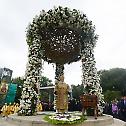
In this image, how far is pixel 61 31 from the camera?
14094 mm

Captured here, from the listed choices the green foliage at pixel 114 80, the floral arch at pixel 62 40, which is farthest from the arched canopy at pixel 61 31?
the green foliage at pixel 114 80

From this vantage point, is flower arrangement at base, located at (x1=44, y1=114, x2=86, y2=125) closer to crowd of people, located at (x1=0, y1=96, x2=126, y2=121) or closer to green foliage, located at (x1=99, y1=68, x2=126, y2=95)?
crowd of people, located at (x1=0, y1=96, x2=126, y2=121)

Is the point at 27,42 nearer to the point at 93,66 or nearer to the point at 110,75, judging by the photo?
the point at 93,66

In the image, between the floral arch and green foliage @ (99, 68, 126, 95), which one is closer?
the floral arch

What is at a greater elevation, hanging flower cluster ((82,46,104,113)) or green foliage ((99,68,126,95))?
green foliage ((99,68,126,95))

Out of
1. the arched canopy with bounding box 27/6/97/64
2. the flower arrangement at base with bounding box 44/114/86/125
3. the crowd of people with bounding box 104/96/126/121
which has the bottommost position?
the flower arrangement at base with bounding box 44/114/86/125

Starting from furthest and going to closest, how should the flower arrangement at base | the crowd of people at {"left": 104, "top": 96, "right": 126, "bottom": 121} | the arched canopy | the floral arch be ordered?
the crowd of people at {"left": 104, "top": 96, "right": 126, "bottom": 121} < the arched canopy < the floral arch < the flower arrangement at base

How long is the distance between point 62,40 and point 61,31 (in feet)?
1.39

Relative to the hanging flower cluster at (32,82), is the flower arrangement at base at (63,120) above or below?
below

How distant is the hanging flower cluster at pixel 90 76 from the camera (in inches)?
554

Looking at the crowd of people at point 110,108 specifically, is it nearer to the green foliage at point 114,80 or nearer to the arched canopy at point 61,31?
the arched canopy at point 61,31

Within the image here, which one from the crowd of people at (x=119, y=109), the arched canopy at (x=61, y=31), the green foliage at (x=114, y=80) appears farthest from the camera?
the green foliage at (x=114, y=80)

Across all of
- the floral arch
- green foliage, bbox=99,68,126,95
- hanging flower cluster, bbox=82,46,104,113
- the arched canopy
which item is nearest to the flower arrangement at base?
the floral arch

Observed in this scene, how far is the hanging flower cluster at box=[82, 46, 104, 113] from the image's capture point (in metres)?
14.1
